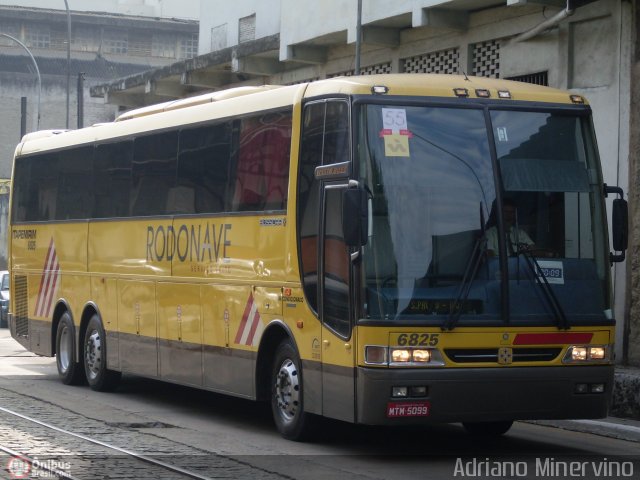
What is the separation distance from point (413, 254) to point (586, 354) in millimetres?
1727

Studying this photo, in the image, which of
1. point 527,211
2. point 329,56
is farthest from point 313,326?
point 329,56

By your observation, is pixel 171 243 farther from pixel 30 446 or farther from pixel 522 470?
pixel 522 470

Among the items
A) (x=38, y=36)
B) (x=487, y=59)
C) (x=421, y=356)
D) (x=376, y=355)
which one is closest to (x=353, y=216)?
(x=376, y=355)

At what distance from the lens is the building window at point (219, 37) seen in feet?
100

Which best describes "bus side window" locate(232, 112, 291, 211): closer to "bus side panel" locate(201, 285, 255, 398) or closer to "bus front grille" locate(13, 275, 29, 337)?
"bus side panel" locate(201, 285, 255, 398)

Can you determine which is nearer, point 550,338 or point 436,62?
point 550,338

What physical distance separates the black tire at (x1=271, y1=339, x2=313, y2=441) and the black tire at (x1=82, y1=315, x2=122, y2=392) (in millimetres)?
4990

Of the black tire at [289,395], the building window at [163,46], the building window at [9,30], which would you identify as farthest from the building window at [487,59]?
the building window at [163,46]

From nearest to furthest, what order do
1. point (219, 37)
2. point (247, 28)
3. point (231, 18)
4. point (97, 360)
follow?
point (97, 360), point (247, 28), point (231, 18), point (219, 37)

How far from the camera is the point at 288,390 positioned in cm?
1194

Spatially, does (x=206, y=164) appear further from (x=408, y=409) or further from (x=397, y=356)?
(x=408, y=409)

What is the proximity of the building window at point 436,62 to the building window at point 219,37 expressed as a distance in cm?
947

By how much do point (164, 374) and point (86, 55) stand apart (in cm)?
5360

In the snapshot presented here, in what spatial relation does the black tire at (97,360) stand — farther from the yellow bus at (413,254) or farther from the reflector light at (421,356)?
the reflector light at (421,356)
